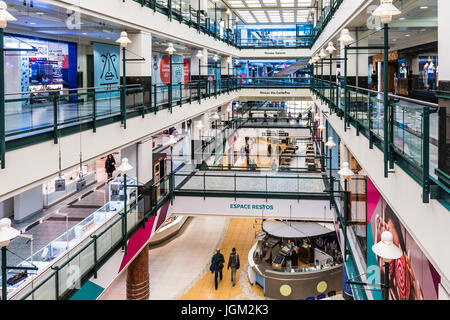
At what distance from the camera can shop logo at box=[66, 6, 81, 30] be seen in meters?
7.66

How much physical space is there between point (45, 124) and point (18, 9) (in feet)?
11.4

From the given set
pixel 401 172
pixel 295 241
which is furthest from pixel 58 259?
pixel 295 241

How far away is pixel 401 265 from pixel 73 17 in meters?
7.26

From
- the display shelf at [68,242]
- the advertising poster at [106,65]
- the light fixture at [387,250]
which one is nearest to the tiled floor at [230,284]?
the display shelf at [68,242]

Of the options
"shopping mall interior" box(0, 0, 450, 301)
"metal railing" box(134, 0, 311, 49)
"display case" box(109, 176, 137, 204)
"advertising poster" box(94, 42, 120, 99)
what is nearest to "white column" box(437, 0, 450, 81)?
"shopping mall interior" box(0, 0, 450, 301)

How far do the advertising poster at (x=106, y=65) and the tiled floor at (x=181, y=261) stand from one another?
6484 mm

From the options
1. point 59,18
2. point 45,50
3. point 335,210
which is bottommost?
point 335,210

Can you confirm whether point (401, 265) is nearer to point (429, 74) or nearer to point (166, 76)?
point (429, 74)

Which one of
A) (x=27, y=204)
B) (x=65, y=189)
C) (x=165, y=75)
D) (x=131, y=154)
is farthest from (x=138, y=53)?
(x=165, y=75)

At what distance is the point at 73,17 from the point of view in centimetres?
838

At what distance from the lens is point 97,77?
1345cm

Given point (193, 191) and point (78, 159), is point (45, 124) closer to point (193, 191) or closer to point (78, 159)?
point (78, 159)

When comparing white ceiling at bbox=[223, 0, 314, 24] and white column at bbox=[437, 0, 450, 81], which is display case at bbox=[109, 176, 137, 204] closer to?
white column at bbox=[437, 0, 450, 81]

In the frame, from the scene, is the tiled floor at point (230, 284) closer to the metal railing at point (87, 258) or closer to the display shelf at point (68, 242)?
the metal railing at point (87, 258)
